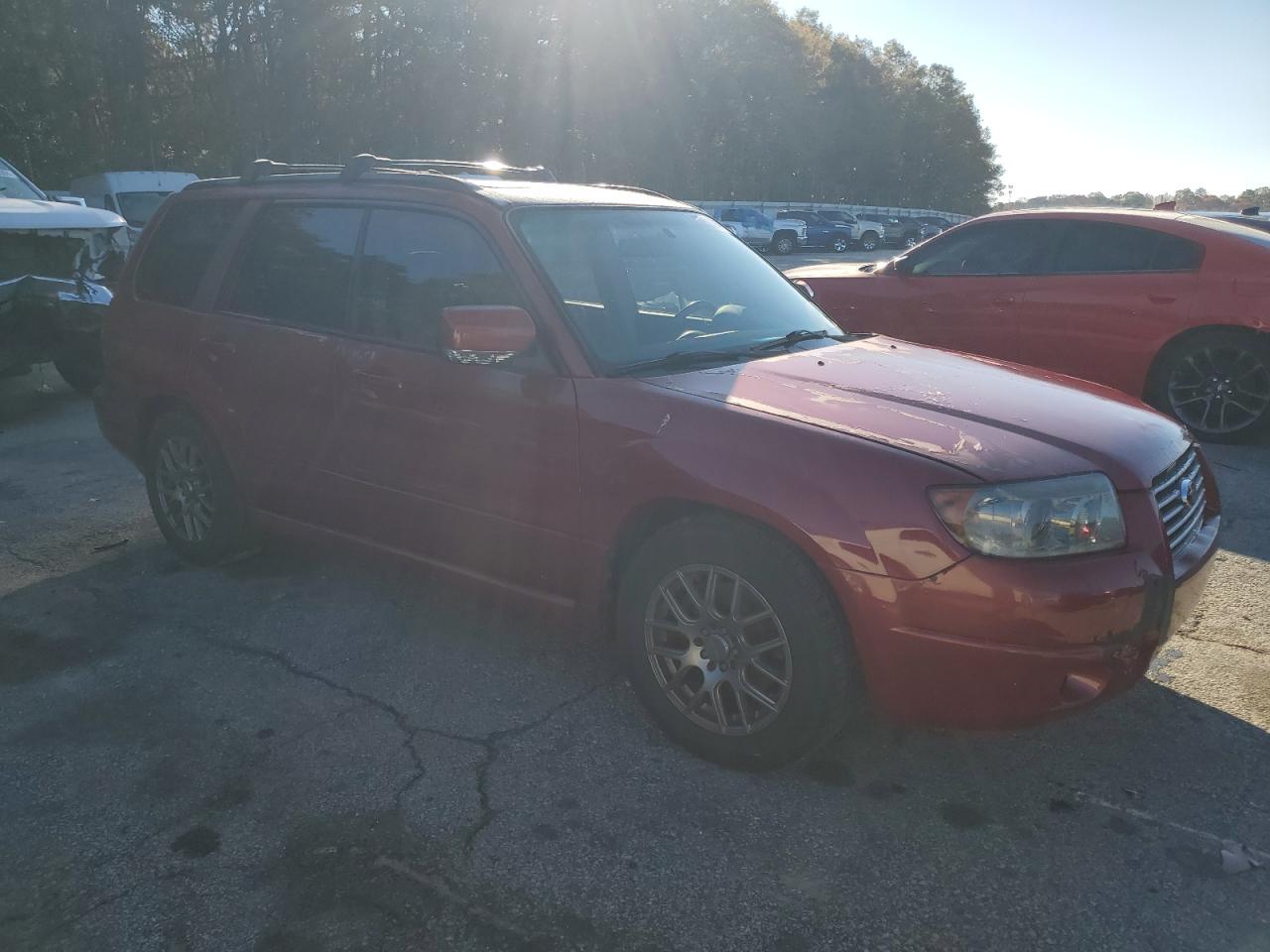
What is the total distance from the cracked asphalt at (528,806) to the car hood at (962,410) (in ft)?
3.24

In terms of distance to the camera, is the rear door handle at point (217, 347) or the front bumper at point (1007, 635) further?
the rear door handle at point (217, 347)

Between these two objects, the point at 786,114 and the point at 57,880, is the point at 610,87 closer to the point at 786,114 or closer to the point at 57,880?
the point at 786,114

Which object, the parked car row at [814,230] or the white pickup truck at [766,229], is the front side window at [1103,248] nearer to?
the parked car row at [814,230]

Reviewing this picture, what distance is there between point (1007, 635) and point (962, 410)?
2.59 ft

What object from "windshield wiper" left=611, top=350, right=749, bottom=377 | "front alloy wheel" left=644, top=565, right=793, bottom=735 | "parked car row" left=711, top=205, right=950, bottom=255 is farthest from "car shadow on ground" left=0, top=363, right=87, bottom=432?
"parked car row" left=711, top=205, right=950, bottom=255

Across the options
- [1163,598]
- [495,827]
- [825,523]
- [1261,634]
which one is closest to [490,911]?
[495,827]

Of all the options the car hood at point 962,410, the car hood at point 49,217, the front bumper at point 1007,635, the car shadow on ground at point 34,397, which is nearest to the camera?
the front bumper at point 1007,635

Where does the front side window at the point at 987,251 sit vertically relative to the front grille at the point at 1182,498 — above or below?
above

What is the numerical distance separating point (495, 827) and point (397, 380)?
1.70 meters

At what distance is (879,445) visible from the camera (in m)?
2.77

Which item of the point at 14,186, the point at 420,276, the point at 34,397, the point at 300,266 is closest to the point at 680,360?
the point at 420,276

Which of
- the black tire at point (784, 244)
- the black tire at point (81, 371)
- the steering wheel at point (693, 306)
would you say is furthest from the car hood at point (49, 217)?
the black tire at point (784, 244)

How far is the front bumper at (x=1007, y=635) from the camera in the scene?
8.52 ft

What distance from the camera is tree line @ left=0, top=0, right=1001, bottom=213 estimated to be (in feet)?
93.2
